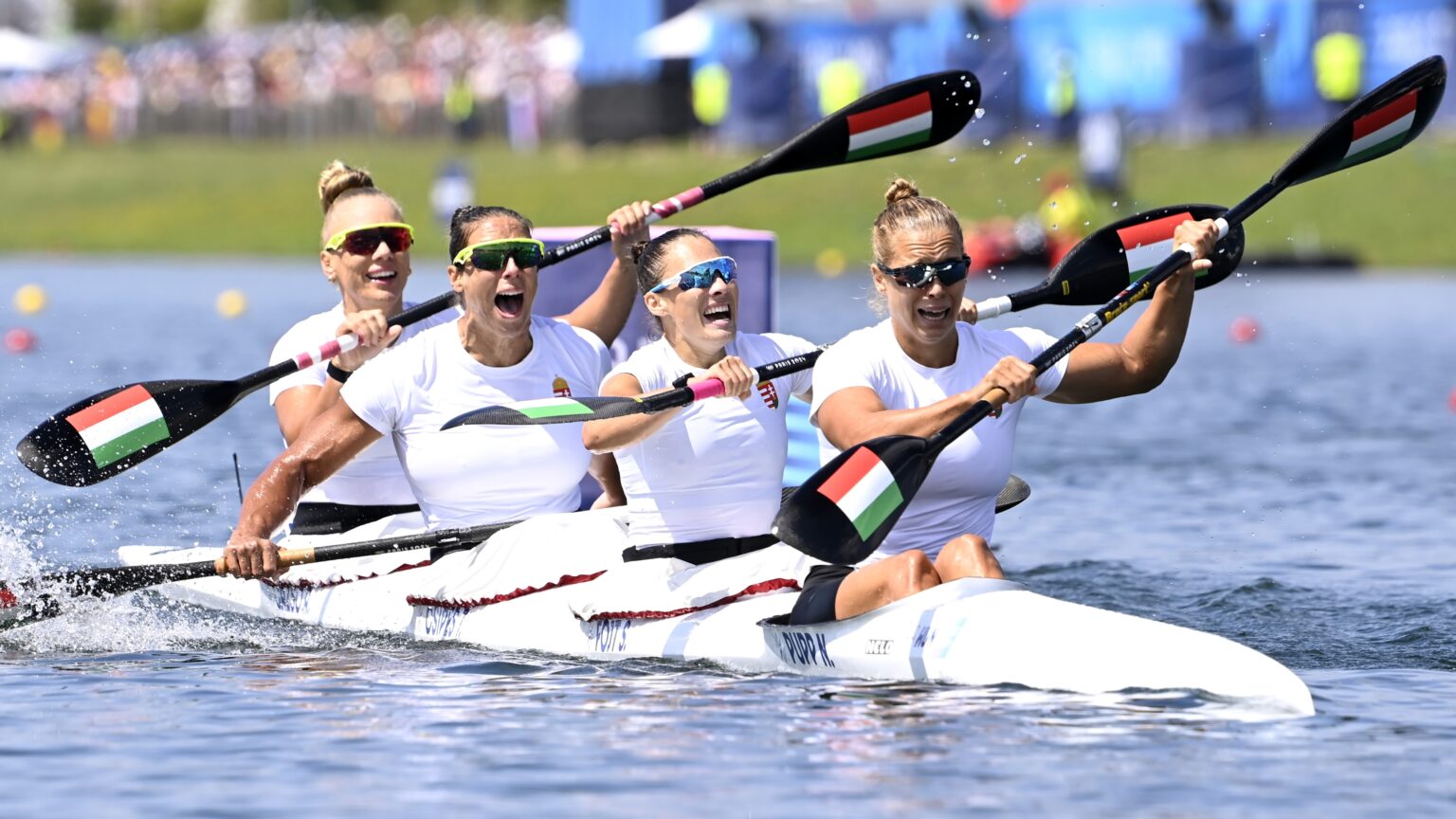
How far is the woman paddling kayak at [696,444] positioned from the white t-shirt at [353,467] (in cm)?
173

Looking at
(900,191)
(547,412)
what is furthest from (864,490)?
(900,191)

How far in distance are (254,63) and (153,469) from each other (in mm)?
37713

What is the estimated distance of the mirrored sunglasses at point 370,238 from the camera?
9273mm

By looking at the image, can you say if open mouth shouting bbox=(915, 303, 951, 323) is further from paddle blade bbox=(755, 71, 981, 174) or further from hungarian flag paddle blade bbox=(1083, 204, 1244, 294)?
paddle blade bbox=(755, 71, 981, 174)

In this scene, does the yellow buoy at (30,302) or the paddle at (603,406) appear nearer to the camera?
the paddle at (603,406)

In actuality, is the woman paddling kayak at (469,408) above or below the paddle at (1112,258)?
below

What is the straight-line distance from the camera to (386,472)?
9609 mm

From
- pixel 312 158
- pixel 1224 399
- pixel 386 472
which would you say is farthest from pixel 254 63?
pixel 386 472

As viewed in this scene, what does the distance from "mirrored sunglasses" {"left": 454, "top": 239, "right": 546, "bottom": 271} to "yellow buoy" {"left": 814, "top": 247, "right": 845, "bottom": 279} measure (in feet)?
68.5

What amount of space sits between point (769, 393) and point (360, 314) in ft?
6.30

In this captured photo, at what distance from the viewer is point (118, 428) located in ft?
30.9

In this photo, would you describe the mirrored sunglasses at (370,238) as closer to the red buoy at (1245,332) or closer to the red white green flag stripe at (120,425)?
the red white green flag stripe at (120,425)

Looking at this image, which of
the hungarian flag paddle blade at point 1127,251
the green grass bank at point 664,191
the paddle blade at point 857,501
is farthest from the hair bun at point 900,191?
the green grass bank at point 664,191

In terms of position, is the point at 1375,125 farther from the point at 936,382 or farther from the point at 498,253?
the point at 498,253
